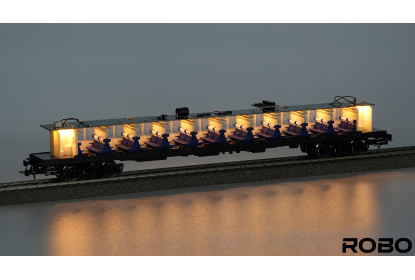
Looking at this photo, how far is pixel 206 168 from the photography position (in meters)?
37.2

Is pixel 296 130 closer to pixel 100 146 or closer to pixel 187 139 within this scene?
pixel 187 139

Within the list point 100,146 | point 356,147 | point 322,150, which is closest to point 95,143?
point 100,146

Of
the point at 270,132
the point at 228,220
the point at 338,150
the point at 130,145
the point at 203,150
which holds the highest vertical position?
the point at 270,132

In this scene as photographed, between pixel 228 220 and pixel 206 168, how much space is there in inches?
190

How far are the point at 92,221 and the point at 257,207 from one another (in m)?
4.94

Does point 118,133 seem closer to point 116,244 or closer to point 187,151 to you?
point 187,151

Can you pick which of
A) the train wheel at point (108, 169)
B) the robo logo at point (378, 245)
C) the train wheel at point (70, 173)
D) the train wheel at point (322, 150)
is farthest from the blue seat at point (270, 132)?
the robo logo at point (378, 245)

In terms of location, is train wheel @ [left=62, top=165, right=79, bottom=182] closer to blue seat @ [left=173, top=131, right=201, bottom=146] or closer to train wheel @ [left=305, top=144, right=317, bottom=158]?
blue seat @ [left=173, top=131, right=201, bottom=146]

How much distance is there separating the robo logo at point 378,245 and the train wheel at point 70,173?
31.3ft

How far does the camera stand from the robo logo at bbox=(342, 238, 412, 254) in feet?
96.9

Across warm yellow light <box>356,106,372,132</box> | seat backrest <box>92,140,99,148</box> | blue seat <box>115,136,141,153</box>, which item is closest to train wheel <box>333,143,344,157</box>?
warm yellow light <box>356,106,372,132</box>

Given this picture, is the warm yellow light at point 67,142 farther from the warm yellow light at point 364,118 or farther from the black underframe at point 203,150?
the warm yellow light at point 364,118

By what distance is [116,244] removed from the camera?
99.9 ft

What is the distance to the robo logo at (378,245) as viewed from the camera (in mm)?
29547
